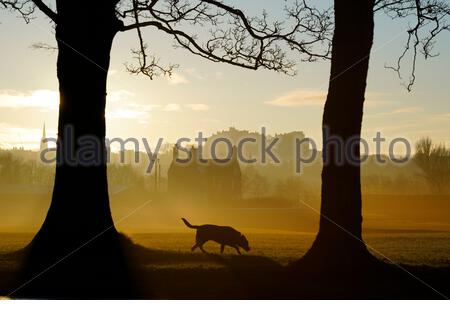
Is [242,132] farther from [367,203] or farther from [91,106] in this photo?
[91,106]

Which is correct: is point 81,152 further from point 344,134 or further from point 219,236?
point 344,134

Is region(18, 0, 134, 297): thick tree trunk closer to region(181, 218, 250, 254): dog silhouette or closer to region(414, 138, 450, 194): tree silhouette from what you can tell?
region(181, 218, 250, 254): dog silhouette

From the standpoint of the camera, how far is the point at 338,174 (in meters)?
12.5

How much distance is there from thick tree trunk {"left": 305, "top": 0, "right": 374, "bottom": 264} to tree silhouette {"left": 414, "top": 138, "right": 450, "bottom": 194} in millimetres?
68628

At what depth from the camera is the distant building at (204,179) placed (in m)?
78.6

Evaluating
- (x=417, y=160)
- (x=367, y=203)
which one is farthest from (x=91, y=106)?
(x=417, y=160)

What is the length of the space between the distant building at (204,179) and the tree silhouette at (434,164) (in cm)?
2573

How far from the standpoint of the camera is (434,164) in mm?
78000

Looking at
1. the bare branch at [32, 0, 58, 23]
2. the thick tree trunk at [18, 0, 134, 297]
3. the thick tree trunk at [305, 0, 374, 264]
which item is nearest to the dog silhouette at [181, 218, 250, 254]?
the thick tree trunk at [18, 0, 134, 297]

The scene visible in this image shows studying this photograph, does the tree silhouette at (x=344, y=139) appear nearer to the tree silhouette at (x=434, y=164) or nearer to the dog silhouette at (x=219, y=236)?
the dog silhouette at (x=219, y=236)

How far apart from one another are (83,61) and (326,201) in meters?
7.03

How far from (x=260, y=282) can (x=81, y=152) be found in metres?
5.59

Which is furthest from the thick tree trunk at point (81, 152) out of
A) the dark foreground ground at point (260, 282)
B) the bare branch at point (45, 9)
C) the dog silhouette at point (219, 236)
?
the dog silhouette at point (219, 236)

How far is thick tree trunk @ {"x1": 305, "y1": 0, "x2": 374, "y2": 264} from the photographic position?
492 inches
